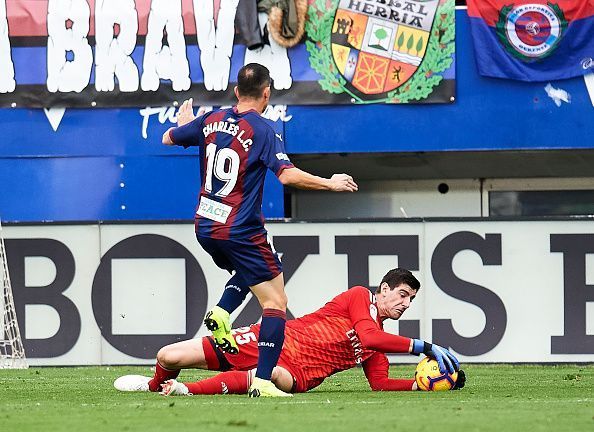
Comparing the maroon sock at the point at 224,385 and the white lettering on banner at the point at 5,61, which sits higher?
the white lettering on banner at the point at 5,61

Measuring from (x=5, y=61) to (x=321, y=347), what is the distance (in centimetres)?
920

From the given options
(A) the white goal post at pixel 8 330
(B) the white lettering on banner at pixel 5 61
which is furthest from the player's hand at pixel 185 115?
(B) the white lettering on banner at pixel 5 61

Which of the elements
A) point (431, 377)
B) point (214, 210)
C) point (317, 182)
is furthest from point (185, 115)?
point (431, 377)

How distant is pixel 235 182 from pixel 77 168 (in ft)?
29.6

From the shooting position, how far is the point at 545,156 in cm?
1691

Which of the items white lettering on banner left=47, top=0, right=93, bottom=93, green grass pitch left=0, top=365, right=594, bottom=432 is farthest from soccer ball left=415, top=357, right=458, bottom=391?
white lettering on banner left=47, top=0, right=93, bottom=93

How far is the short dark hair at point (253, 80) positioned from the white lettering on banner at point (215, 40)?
8356 mm

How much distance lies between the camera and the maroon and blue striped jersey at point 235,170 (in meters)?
7.90

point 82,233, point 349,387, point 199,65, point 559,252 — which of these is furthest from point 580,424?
point 199,65

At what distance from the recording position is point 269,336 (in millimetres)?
7812

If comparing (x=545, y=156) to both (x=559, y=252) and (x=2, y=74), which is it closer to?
(x=559, y=252)

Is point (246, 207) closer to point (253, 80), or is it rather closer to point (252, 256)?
point (252, 256)

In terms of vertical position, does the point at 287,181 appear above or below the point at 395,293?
above

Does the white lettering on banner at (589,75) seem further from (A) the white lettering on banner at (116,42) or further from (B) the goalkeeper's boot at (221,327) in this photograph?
(B) the goalkeeper's boot at (221,327)
